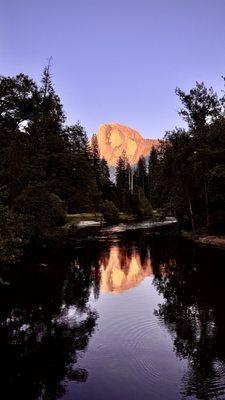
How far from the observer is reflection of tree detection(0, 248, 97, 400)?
10.7 meters

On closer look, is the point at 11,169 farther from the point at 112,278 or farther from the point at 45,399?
the point at 45,399

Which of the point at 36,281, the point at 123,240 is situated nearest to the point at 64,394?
the point at 36,281

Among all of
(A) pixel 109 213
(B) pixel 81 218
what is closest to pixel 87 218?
(B) pixel 81 218

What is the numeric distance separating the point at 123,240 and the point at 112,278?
71.6 ft

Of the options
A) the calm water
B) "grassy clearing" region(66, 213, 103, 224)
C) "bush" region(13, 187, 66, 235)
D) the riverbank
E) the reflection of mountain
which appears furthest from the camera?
"grassy clearing" region(66, 213, 103, 224)

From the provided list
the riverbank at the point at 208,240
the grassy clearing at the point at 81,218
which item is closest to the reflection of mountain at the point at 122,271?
the riverbank at the point at 208,240

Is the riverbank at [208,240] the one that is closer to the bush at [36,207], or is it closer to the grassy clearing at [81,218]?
the bush at [36,207]

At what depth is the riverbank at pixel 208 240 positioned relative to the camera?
38.5 meters

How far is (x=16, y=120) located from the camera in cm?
4422

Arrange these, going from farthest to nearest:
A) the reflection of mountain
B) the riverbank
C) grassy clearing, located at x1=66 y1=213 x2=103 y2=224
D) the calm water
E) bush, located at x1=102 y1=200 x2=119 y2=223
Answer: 1. bush, located at x1=102 y1=200 x2=119 y2=223
2. grassy clearing, located at x1=66 y1=213 x2=103 y2=224
3. the riverbank
4. the reflection of mountain
5. the calm water

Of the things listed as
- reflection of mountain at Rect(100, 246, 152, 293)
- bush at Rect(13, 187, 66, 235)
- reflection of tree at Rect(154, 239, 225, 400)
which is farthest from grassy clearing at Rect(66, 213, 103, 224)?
reflection of tree at Rect(154, 239, 225, 400)

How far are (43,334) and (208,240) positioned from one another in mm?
29342

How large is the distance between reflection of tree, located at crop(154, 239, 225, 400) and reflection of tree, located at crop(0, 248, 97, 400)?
294 cm

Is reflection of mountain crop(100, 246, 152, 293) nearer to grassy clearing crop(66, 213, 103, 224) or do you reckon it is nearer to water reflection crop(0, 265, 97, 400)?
water reflection crop(0, 265, 97, 400)
